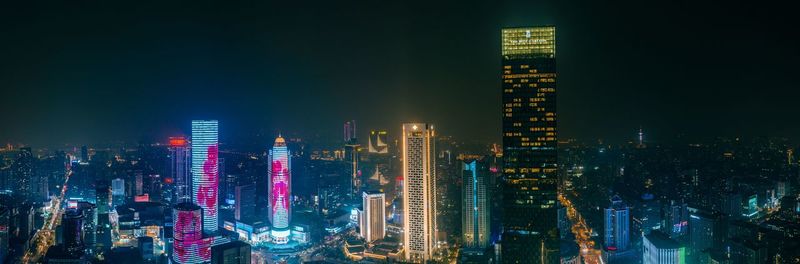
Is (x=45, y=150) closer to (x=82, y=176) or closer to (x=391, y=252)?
(x=82, y=176)

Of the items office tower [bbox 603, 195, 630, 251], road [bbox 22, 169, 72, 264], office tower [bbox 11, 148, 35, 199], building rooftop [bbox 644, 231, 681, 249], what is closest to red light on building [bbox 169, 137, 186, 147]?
office tower [bbox 11, 148, 35, 199]

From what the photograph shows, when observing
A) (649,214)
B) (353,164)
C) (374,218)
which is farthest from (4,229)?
(649,214)

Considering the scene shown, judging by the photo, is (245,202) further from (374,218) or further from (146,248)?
(374,218)

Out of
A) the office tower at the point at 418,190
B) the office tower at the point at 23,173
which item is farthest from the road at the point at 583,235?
the office tower at the point at 23,173

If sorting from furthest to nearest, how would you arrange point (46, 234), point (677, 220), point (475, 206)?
point (46, 234) → point (475, 206) → point (677, 220)

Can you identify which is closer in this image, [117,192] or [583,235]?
[583,235]

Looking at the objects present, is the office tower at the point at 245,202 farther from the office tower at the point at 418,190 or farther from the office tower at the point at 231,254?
the office tower at the point at 418,190
